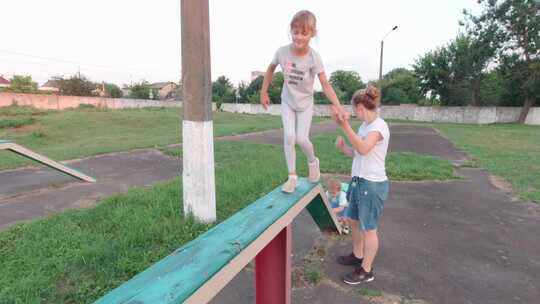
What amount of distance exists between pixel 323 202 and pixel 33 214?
367 cm

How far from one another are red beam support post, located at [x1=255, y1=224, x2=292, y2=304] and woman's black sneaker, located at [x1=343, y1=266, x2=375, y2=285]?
62 centimetres

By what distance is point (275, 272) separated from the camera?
232cm

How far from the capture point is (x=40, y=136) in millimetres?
15039

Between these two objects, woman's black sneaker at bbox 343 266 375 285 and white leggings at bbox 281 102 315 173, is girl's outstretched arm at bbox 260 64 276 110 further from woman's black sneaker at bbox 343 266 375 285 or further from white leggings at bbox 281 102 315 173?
woman's black sneaker at bbox 343 266 375 285

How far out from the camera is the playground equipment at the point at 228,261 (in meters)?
1.41

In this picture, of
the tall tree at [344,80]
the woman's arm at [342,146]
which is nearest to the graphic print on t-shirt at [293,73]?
the woman's arm at [342,146]

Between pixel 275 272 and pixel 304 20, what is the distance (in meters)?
1.95

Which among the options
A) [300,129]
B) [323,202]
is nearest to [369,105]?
[300,129]

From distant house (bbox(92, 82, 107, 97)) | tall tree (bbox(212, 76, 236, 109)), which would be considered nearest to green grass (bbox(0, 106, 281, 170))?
distant house (bbox(92, 82, 107, 97))

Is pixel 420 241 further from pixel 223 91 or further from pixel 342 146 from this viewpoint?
pixel 223 91

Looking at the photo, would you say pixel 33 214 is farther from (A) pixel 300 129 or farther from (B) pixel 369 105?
(B) pixel 369 105

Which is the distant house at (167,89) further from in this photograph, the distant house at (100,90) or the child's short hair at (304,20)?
the child's short hair at (304,20)

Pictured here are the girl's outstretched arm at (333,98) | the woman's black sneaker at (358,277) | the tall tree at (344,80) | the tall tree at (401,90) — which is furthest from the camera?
the tall tree at (344,80)

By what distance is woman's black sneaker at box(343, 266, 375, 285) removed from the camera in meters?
2.66
